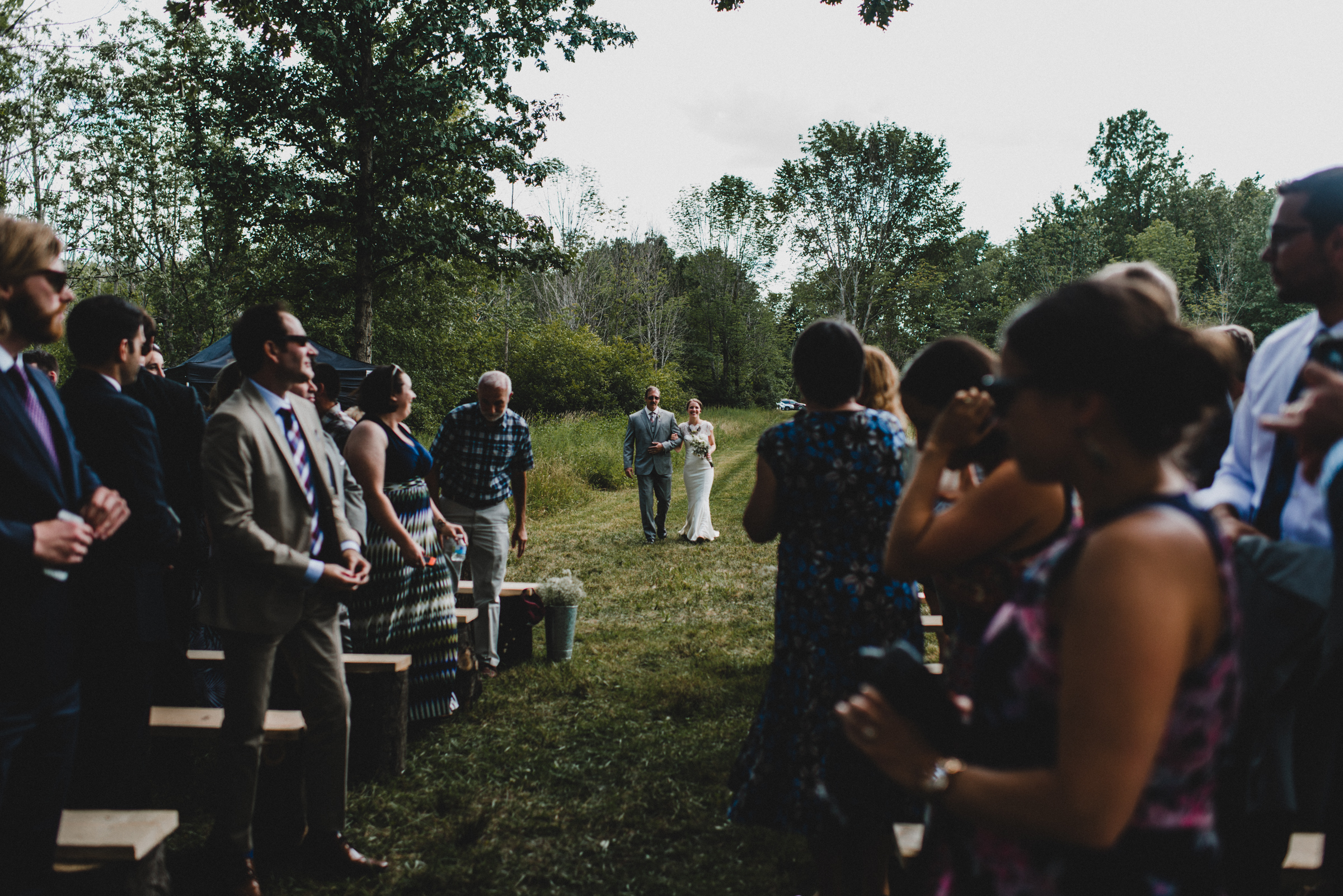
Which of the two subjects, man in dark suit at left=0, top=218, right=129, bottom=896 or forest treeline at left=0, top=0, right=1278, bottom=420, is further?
forest treeline at left=0, top=0, right=1278, bottom=420

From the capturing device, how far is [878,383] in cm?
305

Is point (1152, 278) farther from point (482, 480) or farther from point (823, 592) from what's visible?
point (482, 480)

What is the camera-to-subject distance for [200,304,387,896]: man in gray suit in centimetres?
283

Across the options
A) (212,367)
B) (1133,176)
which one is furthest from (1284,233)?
(1133,176)

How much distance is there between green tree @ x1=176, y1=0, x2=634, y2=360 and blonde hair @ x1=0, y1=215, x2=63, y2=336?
14.5m

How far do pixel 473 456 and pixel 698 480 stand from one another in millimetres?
5837

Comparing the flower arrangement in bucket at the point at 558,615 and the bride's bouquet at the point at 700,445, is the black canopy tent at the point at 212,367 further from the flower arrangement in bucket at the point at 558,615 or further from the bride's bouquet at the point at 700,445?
the flower arrangement in bucket at the point at 558,615

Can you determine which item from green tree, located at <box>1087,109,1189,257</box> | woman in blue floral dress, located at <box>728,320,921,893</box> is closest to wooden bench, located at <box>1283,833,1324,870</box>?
woman in blue floral dress, located at <box>728,320,921,893</box>

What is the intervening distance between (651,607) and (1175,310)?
6137 mm

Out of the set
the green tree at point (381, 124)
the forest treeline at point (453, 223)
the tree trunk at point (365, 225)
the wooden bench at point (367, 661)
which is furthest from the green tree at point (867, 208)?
the wooden bench at point (367, 661)

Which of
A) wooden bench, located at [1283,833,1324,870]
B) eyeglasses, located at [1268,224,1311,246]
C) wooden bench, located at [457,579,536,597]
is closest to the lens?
eyeglasses, located at [1268,224,1311,246]

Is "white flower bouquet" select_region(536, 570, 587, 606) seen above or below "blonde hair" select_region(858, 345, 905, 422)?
below

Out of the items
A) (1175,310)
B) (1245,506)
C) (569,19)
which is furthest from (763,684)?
(569,19)

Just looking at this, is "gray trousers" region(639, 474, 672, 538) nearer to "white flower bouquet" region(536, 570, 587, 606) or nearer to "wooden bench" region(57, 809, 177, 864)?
"white flower bouquet" region(536, 570, 587, 606)
